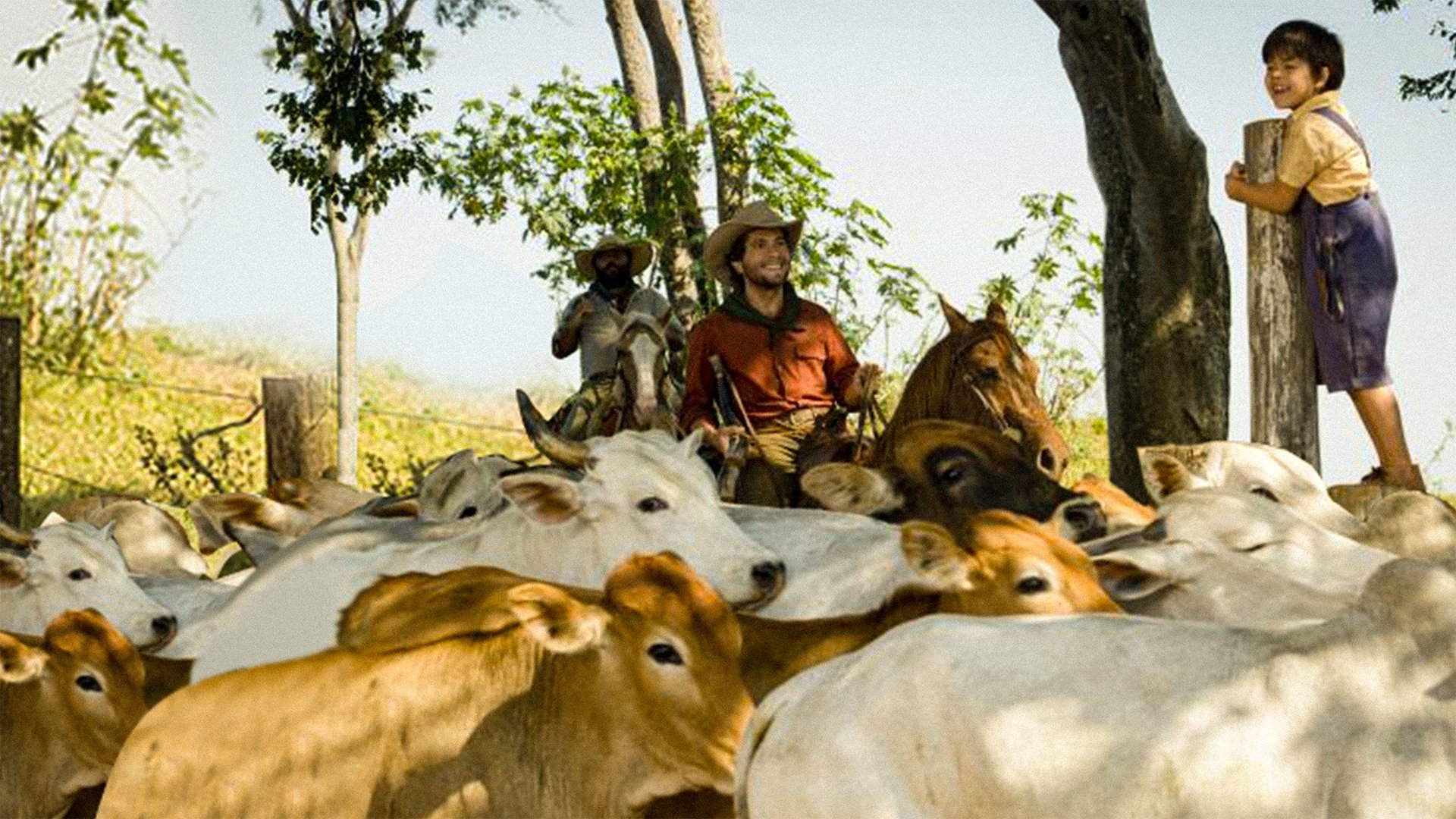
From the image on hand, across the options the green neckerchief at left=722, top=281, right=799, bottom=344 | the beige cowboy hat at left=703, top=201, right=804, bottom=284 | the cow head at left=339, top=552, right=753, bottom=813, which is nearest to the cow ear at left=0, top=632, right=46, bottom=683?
the cow head at left=339, top=552, right=753, bottom=813

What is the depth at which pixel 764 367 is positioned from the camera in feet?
32.8

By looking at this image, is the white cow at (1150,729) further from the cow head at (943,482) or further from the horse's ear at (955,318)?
the horse's ear at (955,318)

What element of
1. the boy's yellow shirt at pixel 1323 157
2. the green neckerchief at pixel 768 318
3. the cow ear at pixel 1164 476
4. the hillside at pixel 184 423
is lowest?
the hillside at pixel 184 423

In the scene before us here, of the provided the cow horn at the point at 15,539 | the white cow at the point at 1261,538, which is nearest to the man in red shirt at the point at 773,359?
the cow horn at the point at 15,539

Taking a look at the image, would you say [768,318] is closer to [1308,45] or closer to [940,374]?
[940,374]

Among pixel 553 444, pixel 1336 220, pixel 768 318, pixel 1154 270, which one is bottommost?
pixel 553 444

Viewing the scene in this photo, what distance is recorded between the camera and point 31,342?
75.5 ft

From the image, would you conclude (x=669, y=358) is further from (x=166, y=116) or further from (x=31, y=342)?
(x=31, y=342)

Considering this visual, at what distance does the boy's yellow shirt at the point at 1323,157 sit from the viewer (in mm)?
9516

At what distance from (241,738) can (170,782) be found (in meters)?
0.17

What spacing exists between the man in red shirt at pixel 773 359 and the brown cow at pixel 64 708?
3412mm

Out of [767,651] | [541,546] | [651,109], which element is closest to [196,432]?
[651,109]

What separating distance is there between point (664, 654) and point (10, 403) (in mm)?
8578

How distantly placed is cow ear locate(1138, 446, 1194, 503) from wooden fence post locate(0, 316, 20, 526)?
698 centimetres
